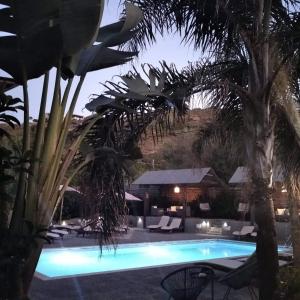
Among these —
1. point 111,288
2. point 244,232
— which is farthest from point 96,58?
point 244,232

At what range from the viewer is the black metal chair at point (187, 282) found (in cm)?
559

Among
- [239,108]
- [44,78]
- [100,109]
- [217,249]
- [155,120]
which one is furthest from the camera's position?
[217,249]

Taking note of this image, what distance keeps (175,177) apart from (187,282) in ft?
65.5

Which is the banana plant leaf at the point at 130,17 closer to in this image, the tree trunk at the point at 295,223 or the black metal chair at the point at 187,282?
the black metal chair at the point at 187,282

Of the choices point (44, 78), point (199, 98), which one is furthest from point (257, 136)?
point (44, 78)

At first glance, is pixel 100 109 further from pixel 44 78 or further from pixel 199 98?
pixel 199 98

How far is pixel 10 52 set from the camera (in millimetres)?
3258

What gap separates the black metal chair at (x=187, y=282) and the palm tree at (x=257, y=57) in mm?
757

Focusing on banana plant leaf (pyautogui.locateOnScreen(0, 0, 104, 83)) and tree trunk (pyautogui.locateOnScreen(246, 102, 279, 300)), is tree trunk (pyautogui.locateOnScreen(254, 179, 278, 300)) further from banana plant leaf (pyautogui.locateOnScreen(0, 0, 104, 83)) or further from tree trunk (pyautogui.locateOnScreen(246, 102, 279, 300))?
banana plant leaf (pyautogui.locateOnScreen(0, 0, 104, 83))

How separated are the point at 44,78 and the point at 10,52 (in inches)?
17.0

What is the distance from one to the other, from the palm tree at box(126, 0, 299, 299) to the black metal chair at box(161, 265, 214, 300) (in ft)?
2.48

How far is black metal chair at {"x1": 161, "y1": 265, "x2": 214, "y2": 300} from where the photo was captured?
5.59 metres

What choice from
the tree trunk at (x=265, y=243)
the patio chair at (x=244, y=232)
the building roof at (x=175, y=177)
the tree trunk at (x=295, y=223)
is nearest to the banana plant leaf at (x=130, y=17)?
the tree trunk at (x=265, y=243)

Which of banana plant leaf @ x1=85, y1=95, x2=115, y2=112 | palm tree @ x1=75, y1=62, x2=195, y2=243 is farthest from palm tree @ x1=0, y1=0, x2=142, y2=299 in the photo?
palm tree @ x1=75, y1=62, x2=195, y2=243
